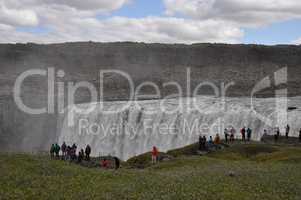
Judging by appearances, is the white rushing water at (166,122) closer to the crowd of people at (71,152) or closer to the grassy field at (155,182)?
the crowd of people at (71,152)

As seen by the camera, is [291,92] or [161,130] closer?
[161,130]

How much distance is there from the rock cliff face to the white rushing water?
1276 centimetres

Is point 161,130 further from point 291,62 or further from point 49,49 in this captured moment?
point 49,49

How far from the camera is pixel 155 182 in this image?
31781 mm

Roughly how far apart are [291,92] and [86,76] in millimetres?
61080

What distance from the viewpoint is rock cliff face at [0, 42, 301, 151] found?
100 m

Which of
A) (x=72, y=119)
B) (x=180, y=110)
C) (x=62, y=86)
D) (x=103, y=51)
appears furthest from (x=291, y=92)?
(x=103, y=51)

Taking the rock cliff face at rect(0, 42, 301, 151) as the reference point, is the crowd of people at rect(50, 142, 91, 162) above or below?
below

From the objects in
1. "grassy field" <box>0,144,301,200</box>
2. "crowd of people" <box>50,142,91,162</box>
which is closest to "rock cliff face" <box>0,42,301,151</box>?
"crowd of people" <box>50,142,91,162</box>

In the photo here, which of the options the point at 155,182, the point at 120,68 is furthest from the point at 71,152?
the point at 120,68

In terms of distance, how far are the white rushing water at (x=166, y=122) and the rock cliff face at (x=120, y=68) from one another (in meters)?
12.8

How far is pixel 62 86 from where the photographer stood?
123625 mm

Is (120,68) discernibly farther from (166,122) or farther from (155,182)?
(155,182)

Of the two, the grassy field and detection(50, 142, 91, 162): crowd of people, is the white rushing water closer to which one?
detection(50, 142, 91, 162): crowd of people
